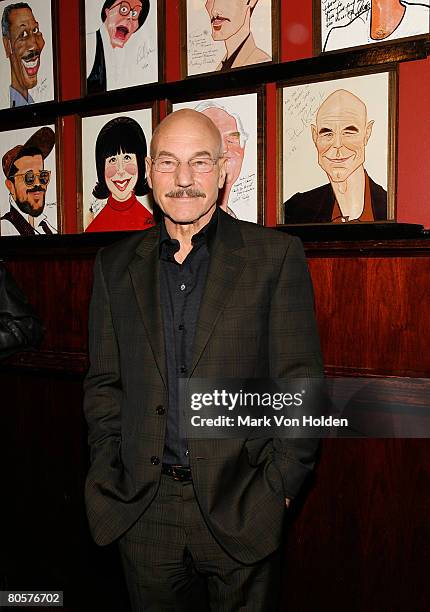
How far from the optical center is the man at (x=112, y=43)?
3.48 metres

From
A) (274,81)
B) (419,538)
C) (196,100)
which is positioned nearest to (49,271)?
(196,100)

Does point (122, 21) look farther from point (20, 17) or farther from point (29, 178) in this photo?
point (29, 178)

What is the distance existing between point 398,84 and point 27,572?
293cm

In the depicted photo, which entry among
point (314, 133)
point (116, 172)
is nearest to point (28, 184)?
point (116, 172)

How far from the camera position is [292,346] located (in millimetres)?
1917

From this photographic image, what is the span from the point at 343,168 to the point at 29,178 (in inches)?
78.5

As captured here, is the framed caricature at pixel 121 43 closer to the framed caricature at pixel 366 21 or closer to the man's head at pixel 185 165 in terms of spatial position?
the framed caricature at pixel 366 21

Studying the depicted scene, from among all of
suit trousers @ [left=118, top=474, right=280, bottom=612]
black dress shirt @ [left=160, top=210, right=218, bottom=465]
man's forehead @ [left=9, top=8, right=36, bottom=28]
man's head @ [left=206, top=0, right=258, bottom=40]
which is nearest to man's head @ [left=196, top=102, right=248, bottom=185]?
man's head @ [left=206, top=0, right=258, bottom=40]

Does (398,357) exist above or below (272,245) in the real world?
below

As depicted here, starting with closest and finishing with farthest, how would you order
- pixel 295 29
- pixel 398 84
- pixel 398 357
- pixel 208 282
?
pixel 208 282
pixel 398 357
pixel 398 84
pixel 295 29

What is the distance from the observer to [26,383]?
10.6ft

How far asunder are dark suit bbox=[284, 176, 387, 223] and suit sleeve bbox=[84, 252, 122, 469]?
1253mm

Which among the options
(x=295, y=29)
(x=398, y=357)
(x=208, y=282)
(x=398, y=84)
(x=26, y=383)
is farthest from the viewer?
(x=26, y=383)

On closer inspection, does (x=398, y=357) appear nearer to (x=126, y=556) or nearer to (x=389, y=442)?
(x=389, y=442)
